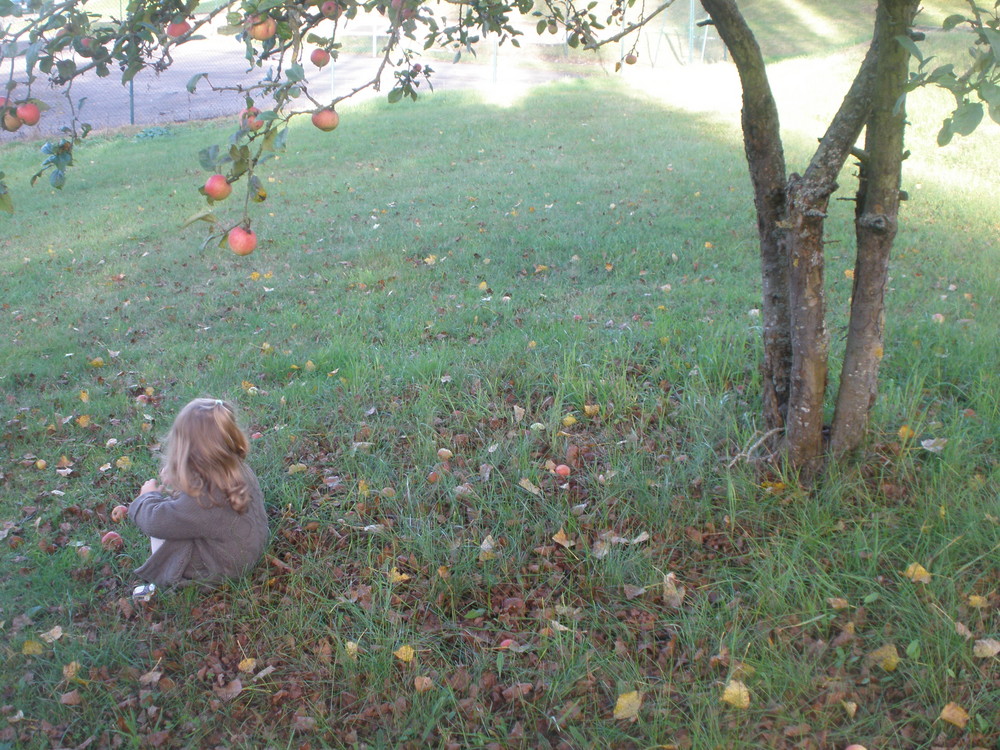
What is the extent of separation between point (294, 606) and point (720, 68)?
726 inches

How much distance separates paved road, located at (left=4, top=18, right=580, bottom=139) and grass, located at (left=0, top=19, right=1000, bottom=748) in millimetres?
9970

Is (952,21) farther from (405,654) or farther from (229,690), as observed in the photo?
(229,690)

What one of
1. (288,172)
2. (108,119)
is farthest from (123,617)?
(108,119)

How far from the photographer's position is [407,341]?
16.1ft

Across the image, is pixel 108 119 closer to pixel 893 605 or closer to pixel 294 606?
pixel 294 606

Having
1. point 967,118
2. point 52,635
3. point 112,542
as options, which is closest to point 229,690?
point 52,635

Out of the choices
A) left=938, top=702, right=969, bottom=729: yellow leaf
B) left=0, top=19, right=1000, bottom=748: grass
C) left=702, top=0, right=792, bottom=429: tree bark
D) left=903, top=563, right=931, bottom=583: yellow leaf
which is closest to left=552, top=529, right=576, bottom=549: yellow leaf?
left=0, top=19, right=1000, bottom=748: grass

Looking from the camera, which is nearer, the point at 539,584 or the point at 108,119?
the point at 539,584

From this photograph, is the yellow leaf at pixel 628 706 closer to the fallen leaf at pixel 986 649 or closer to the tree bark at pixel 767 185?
the fallen leaf at pixel 986 649

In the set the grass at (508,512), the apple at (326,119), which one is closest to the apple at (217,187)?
the apple at (326,119)

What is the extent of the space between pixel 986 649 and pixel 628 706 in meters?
1.03

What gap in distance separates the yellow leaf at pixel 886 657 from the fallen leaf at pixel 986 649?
0.68 feet

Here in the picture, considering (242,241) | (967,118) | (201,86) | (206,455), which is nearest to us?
(967,118)

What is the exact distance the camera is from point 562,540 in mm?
2924
